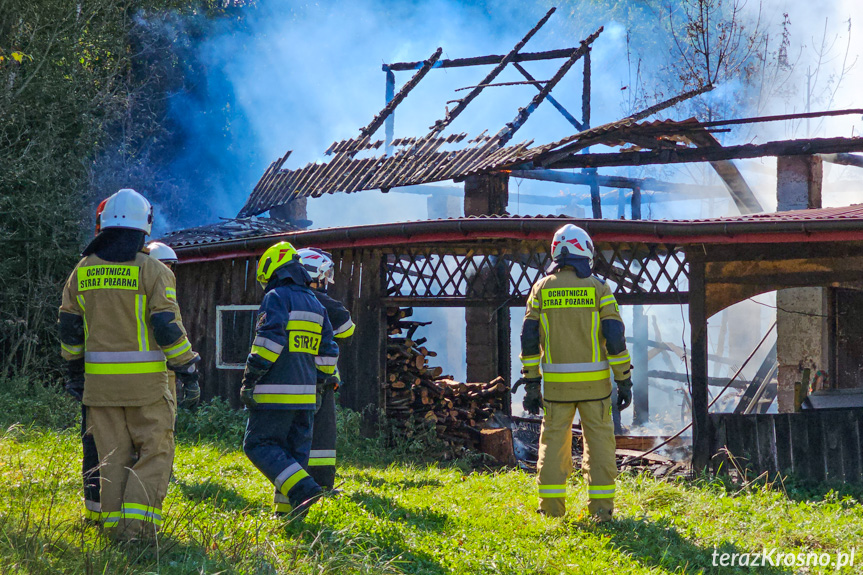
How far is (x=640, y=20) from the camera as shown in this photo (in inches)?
1599

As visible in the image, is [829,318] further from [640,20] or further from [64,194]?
[640,20]

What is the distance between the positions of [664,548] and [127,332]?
12.2 feet

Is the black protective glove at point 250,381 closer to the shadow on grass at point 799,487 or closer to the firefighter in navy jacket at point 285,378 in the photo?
the firefighter in navy jacket at point 285,378

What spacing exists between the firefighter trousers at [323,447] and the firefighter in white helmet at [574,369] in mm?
1568

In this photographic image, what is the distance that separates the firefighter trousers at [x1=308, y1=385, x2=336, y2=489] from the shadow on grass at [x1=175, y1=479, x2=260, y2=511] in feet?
1.88

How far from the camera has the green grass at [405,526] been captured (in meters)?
4.02

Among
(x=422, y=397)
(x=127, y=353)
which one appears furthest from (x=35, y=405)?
(x=127, y=353)

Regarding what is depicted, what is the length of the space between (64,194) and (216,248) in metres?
4.12

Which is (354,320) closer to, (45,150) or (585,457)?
(585,457)

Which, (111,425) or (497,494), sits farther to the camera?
(497,494)

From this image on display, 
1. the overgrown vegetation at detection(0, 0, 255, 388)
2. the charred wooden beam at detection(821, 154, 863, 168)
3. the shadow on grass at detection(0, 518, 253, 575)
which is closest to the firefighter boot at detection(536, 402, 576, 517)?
the shadow on grass at detection(0, 518, 253, 575)

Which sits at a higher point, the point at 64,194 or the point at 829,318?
the point at 64,194

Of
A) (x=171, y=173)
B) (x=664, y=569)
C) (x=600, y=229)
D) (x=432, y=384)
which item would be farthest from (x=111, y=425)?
(x=171, y=173)

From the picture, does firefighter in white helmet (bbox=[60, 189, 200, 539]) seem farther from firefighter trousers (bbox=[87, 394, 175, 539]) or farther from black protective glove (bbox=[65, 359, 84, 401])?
black protective glove (bbox=[65, 359, 84, 401])
